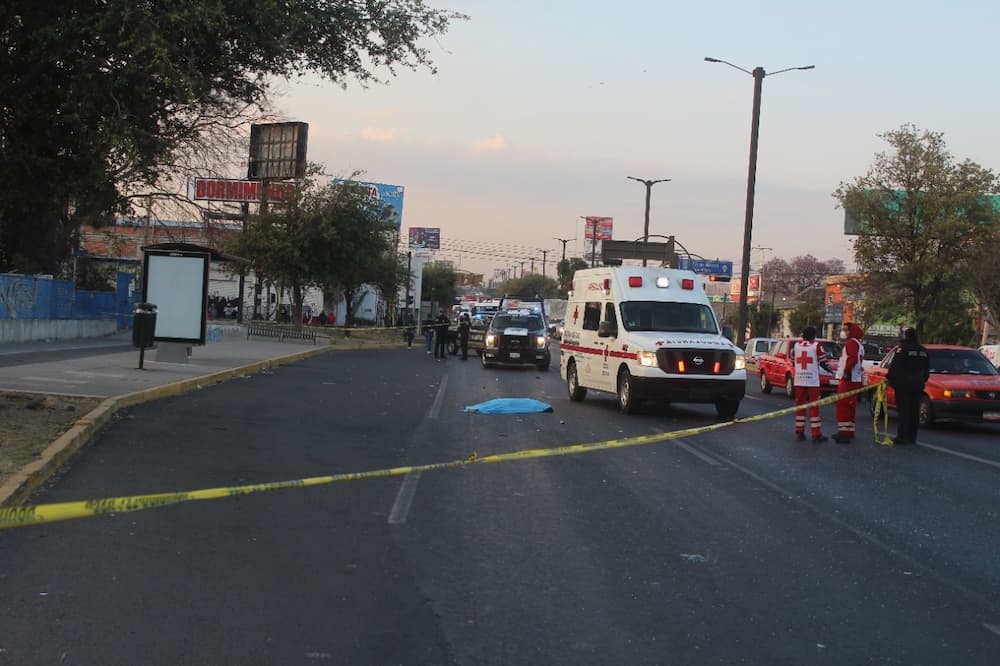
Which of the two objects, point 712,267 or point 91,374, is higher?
point 712,267

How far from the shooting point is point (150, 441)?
1151cm

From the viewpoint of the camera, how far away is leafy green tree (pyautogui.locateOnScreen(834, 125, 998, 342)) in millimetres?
37000

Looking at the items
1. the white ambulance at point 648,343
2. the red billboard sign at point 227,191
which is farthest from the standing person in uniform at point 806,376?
the red billboard sign at point 227,191

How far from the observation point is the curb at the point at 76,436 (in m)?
8.02

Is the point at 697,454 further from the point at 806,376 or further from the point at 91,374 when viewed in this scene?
the point at 91,374

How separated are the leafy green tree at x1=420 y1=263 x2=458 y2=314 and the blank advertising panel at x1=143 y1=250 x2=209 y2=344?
120m

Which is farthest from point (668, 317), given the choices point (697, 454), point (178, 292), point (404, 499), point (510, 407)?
point (178, 292)

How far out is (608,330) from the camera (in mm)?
18344

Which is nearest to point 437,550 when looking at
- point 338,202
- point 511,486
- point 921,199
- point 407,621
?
point 407,621

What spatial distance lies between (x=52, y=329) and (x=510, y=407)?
1694cm

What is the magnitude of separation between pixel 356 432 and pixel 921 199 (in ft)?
98.0

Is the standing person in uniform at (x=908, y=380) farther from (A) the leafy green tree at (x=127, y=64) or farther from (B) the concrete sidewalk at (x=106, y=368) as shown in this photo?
(B) the concrete sidewalk at (x=106, y=368)

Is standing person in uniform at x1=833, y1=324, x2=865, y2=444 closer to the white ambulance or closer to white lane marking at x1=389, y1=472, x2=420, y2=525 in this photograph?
the white ambulance

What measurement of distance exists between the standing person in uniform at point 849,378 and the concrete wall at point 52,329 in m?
20.3
